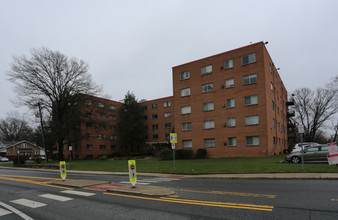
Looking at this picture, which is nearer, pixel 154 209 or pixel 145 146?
pixel 154 209

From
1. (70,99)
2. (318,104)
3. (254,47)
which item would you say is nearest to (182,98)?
(254,47)

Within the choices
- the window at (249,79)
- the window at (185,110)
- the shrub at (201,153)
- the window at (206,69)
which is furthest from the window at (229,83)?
the shrub at (201,153)

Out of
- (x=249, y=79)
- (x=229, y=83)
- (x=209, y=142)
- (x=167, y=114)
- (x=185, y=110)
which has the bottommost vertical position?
(x=209, y=142)

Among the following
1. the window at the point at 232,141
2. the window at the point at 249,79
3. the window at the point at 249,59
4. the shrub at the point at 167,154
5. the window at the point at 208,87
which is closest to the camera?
the window at the point at 249,79

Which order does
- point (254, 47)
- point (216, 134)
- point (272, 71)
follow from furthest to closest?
point (272, 71)
point (216, 134)
point (254, 47)

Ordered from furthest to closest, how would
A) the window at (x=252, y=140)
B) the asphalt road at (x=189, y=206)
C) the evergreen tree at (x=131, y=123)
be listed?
1. the evergreen tree at (x=131, y=123)
2. the window at (x=252, y=140)
3. the asphalt road at (x=189, y=206)

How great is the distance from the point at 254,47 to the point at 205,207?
26806 mm

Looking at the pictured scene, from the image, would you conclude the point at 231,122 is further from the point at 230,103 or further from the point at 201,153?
the point at 201,153

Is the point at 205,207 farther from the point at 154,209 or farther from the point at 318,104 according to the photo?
the point at 318,104

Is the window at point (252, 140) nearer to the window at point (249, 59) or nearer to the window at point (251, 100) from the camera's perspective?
the window at point (251, 100)

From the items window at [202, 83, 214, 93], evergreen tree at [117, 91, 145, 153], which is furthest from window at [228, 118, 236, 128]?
evergreen tree at [117, 91, 145, 153]

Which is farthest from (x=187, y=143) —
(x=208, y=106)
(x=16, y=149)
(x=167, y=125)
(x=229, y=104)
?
(x=16, y=149)

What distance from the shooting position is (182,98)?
35.2 m

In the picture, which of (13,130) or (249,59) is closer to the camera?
(249,59)
